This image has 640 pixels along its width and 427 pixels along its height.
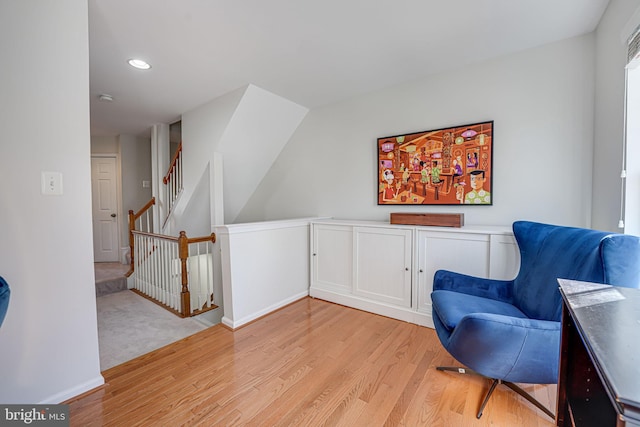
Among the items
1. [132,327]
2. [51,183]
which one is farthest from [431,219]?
[132,327]

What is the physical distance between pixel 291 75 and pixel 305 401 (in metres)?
2.60

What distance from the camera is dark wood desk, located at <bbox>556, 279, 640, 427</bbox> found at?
44 centimetres

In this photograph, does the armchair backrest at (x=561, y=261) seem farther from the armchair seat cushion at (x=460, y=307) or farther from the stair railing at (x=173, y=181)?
the stair railing at (x=173, y=181)

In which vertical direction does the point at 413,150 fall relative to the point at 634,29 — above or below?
below

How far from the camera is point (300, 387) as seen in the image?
160 centimetres

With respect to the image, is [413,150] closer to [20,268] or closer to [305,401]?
[305,401]

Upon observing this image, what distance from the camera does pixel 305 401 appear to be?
4.89ft

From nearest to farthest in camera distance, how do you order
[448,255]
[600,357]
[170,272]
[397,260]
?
[600,357] → [448,255] → [397,260] → [170,272]

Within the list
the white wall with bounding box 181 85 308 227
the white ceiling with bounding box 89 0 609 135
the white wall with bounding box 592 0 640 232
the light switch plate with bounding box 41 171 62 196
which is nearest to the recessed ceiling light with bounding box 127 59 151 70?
the white ceiling with bounding box 89 0 609 135

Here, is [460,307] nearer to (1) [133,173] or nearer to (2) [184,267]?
(2) [184,267]

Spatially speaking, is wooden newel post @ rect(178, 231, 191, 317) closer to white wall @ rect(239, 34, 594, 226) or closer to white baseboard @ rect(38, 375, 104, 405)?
white baseboard @ rect(38, 375, 104, 405)

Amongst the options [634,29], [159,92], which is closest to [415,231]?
[634,29]

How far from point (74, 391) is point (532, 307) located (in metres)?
2.67

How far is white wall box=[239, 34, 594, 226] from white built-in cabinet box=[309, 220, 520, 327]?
0.38 m
